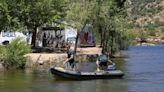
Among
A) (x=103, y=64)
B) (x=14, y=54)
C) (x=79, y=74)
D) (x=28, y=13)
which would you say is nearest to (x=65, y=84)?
(x=79, y=74)

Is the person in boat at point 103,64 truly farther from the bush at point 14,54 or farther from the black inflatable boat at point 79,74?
the bush at point 14,54

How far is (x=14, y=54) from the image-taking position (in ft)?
125

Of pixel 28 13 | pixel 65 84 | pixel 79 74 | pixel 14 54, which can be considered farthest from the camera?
pixel 28 13

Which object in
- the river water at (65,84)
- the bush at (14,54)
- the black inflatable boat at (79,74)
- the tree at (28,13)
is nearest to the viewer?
the river water at (65,84)

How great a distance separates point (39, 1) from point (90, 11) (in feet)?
25.7

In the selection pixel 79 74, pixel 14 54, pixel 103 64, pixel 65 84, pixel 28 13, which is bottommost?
pixel 65 84

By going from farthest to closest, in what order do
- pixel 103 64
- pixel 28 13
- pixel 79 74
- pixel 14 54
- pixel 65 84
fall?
pixel 28 13
pixel 14 54
pixel 103 64
pixel 79 74
pixel 65 84

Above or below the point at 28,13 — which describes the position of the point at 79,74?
below

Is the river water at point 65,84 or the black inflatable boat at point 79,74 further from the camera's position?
the black inflatable boat at point 79,74

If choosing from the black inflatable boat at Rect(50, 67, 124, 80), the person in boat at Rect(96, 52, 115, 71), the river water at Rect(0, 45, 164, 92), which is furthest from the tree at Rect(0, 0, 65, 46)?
the person in boat at Rect(96, 52, 115, 71)

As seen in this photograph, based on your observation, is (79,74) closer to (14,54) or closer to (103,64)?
(103,64)

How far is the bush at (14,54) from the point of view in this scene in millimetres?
38106

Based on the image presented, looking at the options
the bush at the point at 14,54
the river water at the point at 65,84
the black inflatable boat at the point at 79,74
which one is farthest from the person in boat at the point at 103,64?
the bush at the point at 14,54

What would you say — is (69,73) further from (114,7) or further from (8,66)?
(114,7)
